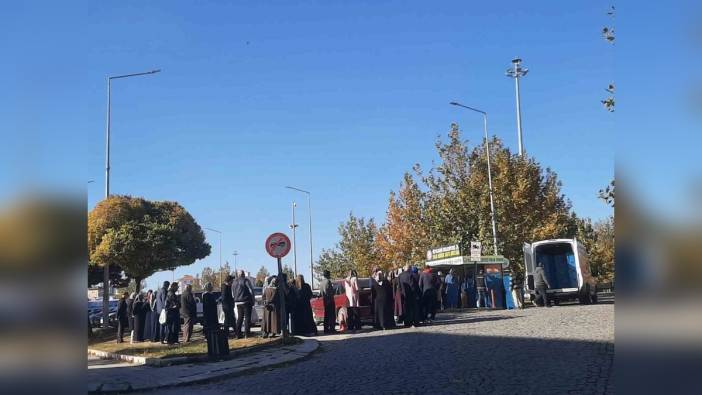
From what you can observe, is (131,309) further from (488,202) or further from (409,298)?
(488,202)

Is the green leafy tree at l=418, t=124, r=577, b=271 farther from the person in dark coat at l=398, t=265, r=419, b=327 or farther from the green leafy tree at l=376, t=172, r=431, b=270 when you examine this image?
the person in dark coat at l=398, t=265, r=419, b=327

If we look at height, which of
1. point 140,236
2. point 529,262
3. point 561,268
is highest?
point 140,236

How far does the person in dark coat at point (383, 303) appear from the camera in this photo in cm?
1895

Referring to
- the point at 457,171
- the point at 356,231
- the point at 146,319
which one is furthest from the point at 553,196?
the point at 146,319

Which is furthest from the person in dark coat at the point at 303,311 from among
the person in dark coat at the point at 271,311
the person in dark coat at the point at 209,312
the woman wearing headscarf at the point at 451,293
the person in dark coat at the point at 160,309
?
the woman wearing headscarf at the point at 451,293

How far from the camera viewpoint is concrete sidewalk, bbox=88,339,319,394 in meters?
11.3

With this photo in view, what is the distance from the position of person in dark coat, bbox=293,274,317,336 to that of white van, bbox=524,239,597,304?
12.4 meters

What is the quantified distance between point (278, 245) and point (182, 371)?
14.2 feet

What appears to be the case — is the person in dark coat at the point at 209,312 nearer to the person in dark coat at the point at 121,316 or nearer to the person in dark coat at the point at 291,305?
the person in dark coat at the point at 291,305

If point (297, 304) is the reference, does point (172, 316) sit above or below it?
below

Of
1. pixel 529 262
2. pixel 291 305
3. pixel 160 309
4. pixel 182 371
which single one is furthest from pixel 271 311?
pixel 529 262

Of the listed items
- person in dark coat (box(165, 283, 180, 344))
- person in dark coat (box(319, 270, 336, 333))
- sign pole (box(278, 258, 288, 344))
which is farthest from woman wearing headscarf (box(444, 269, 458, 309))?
sign pole (box(278, 258, 288, 344))

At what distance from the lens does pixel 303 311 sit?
62.3 ft

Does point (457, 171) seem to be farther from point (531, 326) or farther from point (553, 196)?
point (531, 326)
